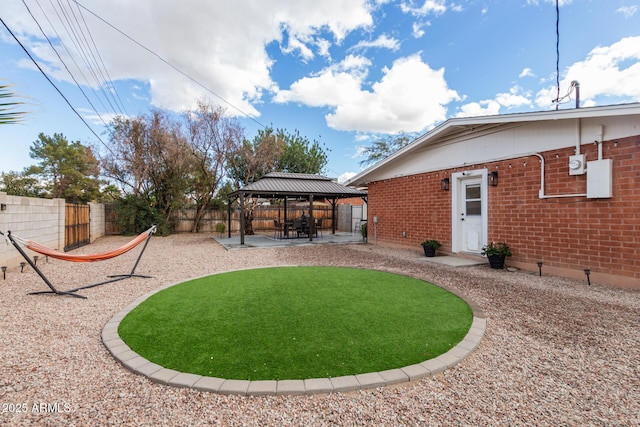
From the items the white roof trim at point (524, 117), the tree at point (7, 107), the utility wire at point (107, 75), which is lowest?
the tree at point (7, 107)

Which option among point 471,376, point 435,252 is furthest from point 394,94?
point 471,376

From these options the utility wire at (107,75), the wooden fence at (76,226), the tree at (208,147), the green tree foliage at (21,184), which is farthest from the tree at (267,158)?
the green tree foliage at (21,184)

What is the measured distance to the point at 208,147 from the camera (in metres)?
15.3

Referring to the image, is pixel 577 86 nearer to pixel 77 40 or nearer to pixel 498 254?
pixel 498 254

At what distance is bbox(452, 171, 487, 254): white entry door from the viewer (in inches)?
283

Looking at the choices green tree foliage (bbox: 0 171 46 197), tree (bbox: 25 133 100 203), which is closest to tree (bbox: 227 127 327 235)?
tree (bbox: 25 133 100 203)

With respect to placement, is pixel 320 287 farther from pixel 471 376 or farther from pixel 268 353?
pixel 471 376

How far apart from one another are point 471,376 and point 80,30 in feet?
40.1

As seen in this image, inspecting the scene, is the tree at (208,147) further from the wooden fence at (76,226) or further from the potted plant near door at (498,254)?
the potted plant near door at (498,254)

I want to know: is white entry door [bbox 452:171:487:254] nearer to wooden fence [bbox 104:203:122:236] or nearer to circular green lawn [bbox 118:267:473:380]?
circular green lawn [bbox 118:267:473:380]

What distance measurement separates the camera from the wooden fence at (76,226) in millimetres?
9023

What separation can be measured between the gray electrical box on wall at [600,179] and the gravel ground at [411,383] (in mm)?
1836

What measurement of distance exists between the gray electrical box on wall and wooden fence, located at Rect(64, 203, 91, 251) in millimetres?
13363

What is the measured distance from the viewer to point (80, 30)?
27.3 ft
